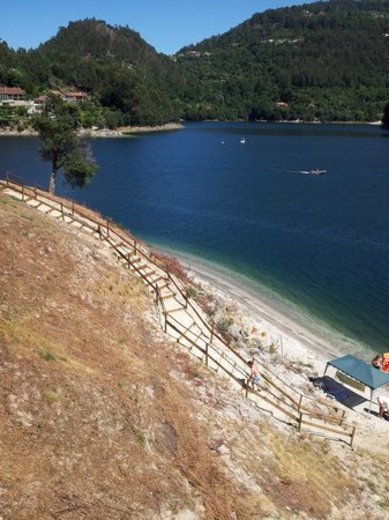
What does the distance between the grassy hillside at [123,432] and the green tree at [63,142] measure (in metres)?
23.2

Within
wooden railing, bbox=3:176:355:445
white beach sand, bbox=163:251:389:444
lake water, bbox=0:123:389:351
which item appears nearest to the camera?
wooden railing, bbox=3:176:355:445

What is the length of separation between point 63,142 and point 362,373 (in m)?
34.8

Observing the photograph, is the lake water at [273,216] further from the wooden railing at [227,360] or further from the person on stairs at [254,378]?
the person on stairs at [254,378]

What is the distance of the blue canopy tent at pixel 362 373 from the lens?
30.0 metres

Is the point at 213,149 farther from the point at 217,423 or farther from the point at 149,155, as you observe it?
the point at 217,423

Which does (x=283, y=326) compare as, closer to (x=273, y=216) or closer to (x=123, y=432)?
(x=123, y=432)

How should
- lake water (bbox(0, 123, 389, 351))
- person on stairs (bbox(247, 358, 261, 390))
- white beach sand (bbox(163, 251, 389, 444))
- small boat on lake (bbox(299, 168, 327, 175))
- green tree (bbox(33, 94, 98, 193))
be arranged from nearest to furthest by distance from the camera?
person on stairs (bbox(247, 358, 261, 390)) < white beach sand (bbox(163, 251, 389, 444)) < lake water (bbox(0, 123, 389, 351)) < green tree (bbox(33, 94, 98, 193)) < small boat on lake (bbox(299, 168, 327, 175))

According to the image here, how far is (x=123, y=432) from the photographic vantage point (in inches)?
712

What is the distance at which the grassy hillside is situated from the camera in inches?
612

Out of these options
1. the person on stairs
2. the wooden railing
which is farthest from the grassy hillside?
the person on stairs

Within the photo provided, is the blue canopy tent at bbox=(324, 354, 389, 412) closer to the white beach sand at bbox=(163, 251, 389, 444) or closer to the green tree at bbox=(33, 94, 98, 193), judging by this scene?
the white beach sand at bbox=(163, 251, 389, 444)

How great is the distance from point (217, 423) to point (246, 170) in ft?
358

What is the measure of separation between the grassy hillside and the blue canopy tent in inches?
256

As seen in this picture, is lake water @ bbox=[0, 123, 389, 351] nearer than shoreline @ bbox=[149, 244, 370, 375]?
No
